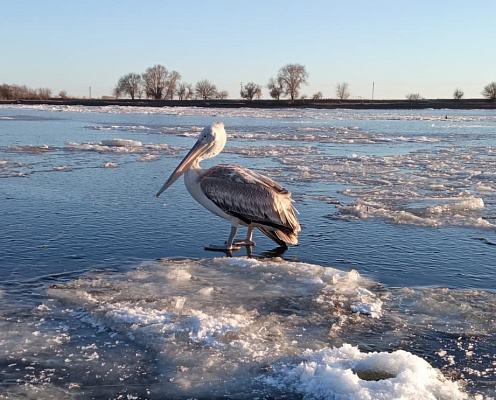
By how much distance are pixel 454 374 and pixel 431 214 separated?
14.3 ft

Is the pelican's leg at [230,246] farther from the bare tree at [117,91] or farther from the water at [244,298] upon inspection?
the bare tree at [117,91]

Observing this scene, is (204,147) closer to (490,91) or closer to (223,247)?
(223,247)

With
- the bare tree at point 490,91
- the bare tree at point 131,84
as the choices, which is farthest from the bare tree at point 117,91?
the bare tree at point 490,91

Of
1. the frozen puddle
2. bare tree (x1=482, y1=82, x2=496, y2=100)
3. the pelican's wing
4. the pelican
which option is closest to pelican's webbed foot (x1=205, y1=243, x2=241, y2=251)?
the pelican

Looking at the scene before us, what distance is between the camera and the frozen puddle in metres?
2.78

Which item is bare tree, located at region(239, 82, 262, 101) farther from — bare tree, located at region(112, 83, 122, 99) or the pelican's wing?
the pelican's wing

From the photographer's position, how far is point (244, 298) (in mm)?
4152

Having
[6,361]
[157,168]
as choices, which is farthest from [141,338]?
[157,168]

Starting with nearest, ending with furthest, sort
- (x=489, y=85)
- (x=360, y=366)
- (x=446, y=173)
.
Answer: (x=360, y=366) < (x=446, y=173) < (x=489, y=85)

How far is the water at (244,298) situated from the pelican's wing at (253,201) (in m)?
0.30

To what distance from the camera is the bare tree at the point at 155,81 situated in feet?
295

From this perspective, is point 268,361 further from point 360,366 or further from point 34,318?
point 34,318

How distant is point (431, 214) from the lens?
7.06 metres

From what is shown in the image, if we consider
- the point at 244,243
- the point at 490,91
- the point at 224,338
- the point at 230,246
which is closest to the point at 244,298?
the point at 224,338
